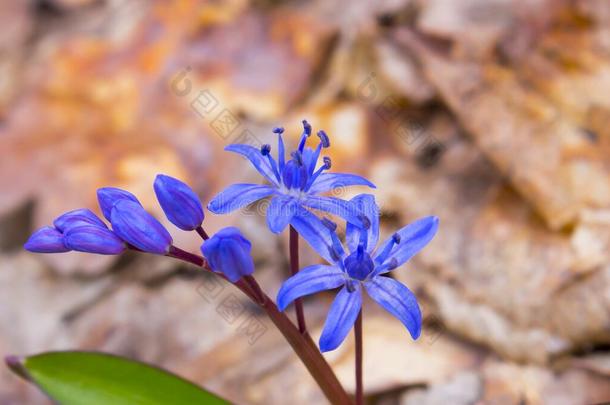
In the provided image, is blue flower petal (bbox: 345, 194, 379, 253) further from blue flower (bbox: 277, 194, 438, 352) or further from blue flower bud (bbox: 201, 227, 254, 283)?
blue flower bud (bbox: 201, 227, 254, 283)

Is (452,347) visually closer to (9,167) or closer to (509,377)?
(509,377)

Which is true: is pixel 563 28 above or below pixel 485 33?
below

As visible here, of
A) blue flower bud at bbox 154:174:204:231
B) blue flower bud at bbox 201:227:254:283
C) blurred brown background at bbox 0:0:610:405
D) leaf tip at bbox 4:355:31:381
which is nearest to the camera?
blue flower bud at bbox 201:227:254:283

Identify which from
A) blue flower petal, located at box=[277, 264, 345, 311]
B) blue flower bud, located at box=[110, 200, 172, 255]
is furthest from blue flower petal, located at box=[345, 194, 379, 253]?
blue flower bud, located at box=[110, 200, 172, 255]

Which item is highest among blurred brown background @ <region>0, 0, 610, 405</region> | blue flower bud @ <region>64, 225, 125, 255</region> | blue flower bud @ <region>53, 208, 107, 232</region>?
blue flower bud @ <region>53, 208, 107, 232</region>

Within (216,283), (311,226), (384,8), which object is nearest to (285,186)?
(311,226)

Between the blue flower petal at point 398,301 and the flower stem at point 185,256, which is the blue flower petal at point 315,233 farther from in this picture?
the flower stem at point 185,256

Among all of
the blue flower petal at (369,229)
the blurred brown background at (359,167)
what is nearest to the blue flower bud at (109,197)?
the blue flower petal at (369,229)
